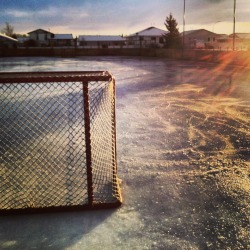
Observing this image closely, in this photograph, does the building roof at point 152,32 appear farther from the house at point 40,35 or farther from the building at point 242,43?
the house at point 40,35

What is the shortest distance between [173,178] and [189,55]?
104 feet

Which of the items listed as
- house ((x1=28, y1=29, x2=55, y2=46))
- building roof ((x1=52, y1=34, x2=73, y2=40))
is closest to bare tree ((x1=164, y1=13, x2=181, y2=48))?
building roof ((x1=52, y1=34, x2=73, y2=40))

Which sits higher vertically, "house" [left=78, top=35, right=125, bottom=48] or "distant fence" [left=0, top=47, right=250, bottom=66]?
"house" [left=78, top=35, right=125, bottom=48]

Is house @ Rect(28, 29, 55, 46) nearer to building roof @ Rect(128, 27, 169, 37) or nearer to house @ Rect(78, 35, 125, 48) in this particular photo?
house @ Rect(78, 35, 125, 48)

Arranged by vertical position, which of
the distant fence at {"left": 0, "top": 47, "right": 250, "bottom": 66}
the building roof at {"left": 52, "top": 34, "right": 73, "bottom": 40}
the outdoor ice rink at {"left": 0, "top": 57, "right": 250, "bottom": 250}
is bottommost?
the outdoor ice rink at {"left": 0, "top": 57, "right": 250, "bottom": 250}

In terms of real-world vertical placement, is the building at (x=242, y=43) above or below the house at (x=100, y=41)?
below

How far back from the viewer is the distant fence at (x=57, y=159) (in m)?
3.46

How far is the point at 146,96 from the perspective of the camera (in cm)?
1146

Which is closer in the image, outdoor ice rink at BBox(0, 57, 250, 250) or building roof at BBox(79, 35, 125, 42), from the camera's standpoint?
outdoor ice rink at BBox(0, 57, 250, 250)

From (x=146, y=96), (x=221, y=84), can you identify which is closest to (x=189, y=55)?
(x=221, y=84)

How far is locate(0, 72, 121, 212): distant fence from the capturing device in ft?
11.3

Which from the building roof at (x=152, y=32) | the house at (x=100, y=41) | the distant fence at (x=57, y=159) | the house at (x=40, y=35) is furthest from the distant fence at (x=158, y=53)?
the house at (x=40, y=35)

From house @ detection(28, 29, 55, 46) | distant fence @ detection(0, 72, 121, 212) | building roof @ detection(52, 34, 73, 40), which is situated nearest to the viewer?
distant fence @ detection(0, 72, 121, 212)

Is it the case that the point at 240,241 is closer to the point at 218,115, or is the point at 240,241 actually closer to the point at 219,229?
the point at 219,229
